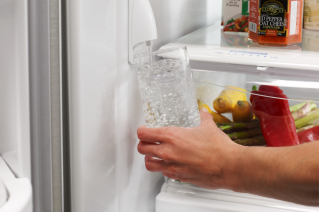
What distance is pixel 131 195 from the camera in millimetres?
752

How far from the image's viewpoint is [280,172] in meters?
0.52

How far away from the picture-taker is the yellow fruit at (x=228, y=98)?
0.79m

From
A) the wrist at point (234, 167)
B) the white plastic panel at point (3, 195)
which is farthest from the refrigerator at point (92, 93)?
the wrist at point (234, 167)

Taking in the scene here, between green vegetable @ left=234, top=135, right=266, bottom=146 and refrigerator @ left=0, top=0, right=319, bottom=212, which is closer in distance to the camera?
refrigerator @ left=0, top=0, right=319, bottom=212

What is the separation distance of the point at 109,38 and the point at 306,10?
2.26 feet

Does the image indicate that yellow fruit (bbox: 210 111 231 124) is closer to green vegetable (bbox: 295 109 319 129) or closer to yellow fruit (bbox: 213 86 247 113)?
yellow fruit (bbox: 213 86 247 113)

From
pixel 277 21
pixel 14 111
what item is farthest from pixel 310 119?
pixel 14 111

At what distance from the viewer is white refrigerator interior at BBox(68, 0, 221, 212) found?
22.0 inches

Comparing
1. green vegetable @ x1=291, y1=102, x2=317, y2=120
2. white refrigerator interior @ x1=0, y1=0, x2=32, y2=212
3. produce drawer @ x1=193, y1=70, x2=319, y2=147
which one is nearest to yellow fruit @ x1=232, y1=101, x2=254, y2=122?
produce drawer @ x1=193, y1=70, x2=319, y2=147

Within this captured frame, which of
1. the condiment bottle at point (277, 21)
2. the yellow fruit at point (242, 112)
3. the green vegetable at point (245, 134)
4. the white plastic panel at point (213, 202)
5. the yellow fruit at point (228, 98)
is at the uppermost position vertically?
the condiment bottle at point (277, 21)

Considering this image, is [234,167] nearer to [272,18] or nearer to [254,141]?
[254,141]

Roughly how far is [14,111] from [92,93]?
14 cm

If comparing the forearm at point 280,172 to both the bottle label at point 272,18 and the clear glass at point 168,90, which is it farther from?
the bottle label at point 272,18

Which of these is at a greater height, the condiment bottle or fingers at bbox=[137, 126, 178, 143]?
the condiment bottle
